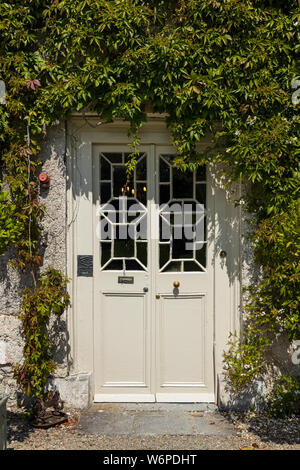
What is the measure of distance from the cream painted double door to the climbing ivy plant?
36 centimetres

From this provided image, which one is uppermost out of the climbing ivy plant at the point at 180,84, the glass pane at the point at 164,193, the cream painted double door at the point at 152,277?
the climbing ivy plant at the point at 180,84

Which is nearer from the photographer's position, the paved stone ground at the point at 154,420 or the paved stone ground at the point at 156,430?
the paved stone ground at the point at 156,430

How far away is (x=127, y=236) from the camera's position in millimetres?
4645

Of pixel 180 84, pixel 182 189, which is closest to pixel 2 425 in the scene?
pixel 182 189

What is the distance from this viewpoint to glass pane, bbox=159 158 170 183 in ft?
15.2

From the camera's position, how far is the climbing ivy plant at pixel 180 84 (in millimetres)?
4117

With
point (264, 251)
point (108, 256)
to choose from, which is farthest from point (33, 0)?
point (264, 251)

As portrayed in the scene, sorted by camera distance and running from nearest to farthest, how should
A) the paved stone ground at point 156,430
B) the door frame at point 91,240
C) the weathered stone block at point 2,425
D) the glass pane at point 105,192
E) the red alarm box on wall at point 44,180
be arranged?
1. the weathered stone block at point 2,425
2. the paved stone ground at point 156,430
3. the red alarm box on wall at point 44,180
4. the door frame at point 91,240
5. the glass pane at point 105,192

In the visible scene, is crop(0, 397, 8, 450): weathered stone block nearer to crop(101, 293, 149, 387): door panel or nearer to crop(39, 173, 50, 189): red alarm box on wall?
crop(101, 293, 149, 387): door panel

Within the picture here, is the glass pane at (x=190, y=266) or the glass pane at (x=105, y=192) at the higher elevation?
the glass pane at (x=105, y=192)

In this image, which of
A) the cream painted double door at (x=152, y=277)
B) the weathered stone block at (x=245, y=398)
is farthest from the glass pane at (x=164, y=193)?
the weathered stone block at (x=245, y=398)

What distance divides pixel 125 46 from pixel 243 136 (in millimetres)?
1390

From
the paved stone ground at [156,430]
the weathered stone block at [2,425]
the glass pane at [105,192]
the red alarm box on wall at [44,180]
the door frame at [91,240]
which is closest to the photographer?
the weathered stone block at [2,425]

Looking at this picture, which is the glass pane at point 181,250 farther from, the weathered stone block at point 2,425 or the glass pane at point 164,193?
the weathered stone block at point 2,425
